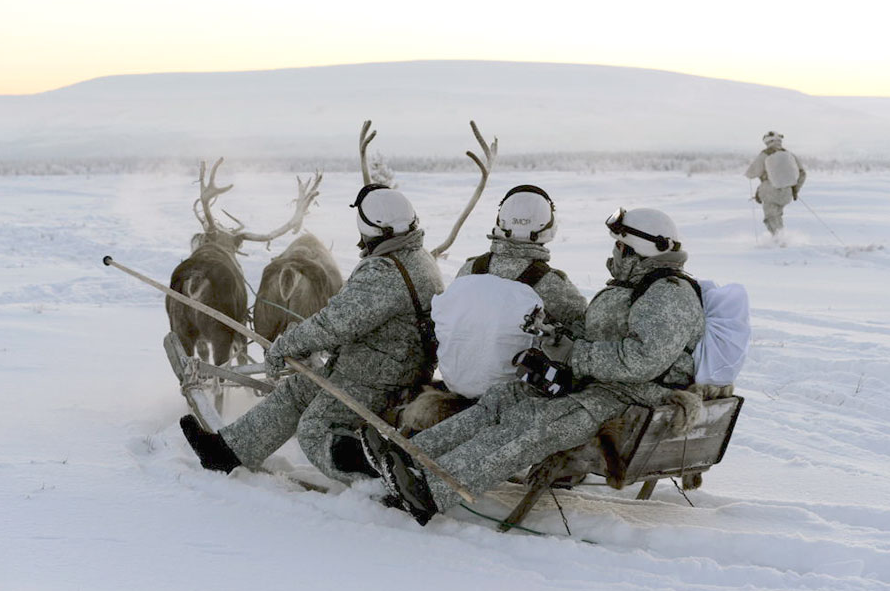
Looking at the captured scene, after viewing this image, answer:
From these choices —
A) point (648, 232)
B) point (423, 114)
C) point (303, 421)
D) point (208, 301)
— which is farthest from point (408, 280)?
point (423, 114)

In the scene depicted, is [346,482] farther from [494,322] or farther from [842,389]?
[842,389]

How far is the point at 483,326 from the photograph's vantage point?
4.42 meters

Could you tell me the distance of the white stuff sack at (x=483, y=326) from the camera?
4414 mm

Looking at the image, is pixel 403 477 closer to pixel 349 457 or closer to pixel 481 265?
pixel 349 457

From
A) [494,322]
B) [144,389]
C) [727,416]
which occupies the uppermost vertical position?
[494,322]

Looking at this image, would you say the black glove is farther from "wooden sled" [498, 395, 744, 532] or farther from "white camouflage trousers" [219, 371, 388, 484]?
"white camouflage trousers" [219, 371, 388, 484]

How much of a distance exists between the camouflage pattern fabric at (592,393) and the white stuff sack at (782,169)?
1232 centimetres

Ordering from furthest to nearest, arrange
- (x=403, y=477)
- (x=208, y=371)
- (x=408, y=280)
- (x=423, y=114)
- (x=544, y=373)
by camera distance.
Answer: (x=423, y=114) → (x=208, y=371) → (x=408, y=280) → (x=544, y=373) → (x=403, y=477)

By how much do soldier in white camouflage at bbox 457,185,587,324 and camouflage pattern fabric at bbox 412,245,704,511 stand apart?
284 millimetres

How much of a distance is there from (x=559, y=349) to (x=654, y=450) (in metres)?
0.62

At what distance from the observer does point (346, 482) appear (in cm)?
470

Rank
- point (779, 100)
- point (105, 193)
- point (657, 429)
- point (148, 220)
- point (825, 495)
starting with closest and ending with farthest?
point (657, 429)
point (825, 495)
point (148, 220)
point (105, 193)
point (779, 100)

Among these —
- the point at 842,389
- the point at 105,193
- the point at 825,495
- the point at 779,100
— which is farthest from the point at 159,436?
the point at 779,100

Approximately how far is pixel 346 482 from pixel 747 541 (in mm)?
1914
